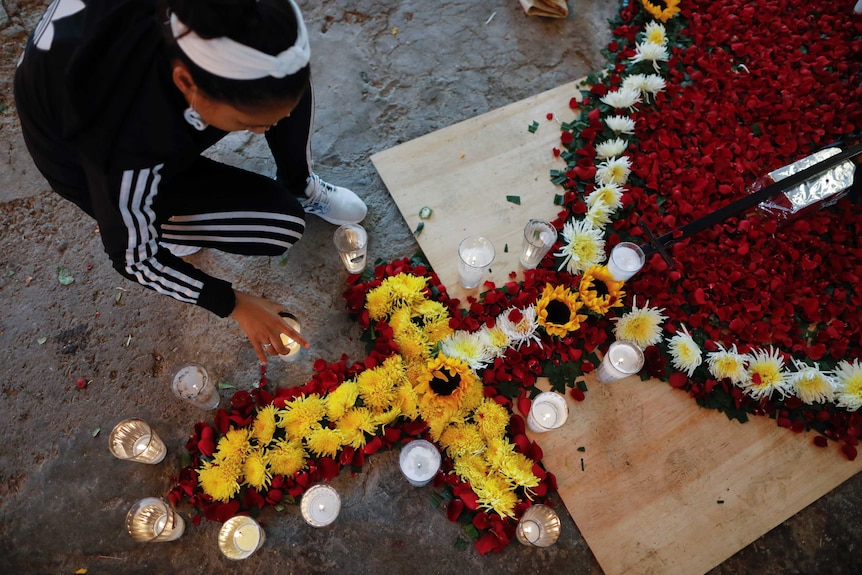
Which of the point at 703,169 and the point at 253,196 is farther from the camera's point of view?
the point at 703,169

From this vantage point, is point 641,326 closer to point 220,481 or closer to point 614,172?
point 614,172

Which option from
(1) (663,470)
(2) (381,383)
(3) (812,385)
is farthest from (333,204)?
(3) (812,385)

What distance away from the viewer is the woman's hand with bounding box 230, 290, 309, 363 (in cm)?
148

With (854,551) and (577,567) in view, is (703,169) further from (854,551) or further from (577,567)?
(577,567)

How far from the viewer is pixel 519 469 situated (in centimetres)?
162

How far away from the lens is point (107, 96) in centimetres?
110

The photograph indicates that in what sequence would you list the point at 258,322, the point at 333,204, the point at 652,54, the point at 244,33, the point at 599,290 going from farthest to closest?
the point at 652,54 → the point at 333,204 → the point at 599,290 → the point at 258,322 → the point at 244,33

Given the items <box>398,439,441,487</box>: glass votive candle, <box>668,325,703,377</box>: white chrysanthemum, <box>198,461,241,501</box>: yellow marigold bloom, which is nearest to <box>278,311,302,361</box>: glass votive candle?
<box>198,461,241,501</box>: yellow marigold bloom

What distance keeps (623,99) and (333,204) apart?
51.9 inches

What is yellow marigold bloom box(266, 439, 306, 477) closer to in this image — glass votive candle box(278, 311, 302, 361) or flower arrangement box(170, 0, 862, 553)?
flower arrangement box(170, 0, 862, 553)

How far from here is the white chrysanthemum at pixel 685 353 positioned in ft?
5.90

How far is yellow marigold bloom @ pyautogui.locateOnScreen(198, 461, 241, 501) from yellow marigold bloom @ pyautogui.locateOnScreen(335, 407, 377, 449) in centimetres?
34

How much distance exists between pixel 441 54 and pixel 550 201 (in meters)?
0.96

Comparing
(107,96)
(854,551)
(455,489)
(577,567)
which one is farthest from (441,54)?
(854,551)
